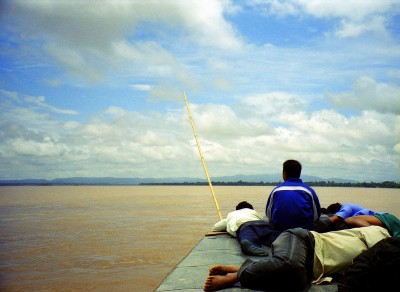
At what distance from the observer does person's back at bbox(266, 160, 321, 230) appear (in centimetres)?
425

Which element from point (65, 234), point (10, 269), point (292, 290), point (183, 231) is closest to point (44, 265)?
point (10, 269)

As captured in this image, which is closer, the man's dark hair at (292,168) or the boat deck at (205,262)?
the boat deck at (205,262)

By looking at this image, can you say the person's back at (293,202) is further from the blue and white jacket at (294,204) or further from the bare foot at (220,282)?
the bare foot at (220,282)

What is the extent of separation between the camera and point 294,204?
13.9 ft

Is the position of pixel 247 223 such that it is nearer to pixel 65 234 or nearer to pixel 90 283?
pixel 90 283

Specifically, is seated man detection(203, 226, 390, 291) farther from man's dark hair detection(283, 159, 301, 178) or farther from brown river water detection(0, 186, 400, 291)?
brown river water detection(0, 186, 400, 291)

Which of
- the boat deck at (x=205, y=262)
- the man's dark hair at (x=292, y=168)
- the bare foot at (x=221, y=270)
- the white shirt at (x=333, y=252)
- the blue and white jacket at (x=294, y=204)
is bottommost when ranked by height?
the boat deck at (x=205, y=262)

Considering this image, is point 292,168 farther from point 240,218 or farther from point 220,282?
point 220,282

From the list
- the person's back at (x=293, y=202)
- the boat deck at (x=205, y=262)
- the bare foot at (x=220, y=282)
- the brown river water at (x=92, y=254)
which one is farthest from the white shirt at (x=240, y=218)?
the bare foot at (x=220, y=282)

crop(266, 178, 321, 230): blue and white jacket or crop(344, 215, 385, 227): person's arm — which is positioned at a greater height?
crop(266, 178, 321, 230): blue and white jacket

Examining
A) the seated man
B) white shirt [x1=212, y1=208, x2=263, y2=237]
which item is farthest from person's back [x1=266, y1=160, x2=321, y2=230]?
white shirt [x1=212, y1=208, x2=263, y2=237]

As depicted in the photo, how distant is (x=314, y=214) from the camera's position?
4.43 meters

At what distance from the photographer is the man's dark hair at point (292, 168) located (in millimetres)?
4453

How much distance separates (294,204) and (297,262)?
1.37 m
